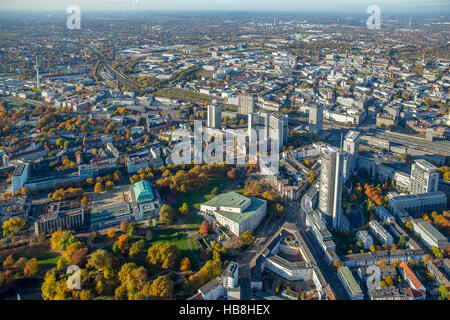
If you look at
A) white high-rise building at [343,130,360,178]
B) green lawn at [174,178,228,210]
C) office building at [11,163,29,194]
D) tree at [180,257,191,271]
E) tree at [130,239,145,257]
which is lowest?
tree at [180,257,191,271]

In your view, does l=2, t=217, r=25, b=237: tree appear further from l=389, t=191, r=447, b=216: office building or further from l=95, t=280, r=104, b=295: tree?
l=389, t=191, r=447, b=216: office building

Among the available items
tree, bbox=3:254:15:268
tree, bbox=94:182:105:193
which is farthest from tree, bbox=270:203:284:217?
tree, bbox=3:254:15:268

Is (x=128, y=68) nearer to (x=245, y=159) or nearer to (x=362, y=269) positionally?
(x=245, y=159)

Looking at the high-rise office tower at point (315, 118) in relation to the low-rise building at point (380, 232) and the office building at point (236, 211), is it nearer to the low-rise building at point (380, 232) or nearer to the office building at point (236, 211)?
the office building at point (236, 211)

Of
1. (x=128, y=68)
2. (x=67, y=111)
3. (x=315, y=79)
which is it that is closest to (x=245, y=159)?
(x=67, y=111)

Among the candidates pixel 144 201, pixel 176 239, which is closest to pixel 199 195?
pixel 144 201

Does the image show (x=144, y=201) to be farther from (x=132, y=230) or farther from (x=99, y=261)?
(x=99, y=261)
